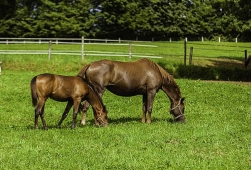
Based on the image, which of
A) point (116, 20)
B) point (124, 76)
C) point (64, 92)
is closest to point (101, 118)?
point (64, 92)

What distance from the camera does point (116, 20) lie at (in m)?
62.4

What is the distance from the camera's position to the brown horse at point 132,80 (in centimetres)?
1115

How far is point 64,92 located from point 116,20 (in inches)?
2092

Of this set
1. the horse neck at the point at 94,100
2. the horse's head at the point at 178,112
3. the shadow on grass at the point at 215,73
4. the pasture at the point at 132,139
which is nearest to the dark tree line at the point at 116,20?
the shadow on grass at the point at 215,73

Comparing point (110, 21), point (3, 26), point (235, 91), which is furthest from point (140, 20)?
point (235, 91)

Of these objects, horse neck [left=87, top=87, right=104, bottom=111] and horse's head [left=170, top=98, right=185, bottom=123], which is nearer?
horse neck [left=87, top=87, right=104, bottom=111]

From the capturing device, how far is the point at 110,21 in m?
61.4

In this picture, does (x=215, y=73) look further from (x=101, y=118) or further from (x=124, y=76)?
(x=101, y=118)

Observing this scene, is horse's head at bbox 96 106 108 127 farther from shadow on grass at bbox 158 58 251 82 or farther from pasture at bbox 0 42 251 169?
shadow on grass at bbox 158 58 251 82

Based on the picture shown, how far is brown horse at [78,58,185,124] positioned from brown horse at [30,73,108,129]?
20.4 inches

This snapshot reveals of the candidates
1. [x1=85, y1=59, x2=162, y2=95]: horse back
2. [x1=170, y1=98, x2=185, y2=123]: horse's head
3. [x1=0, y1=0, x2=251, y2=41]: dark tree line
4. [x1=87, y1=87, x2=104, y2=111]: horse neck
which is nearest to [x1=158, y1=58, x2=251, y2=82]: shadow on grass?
[x1=170, y1=98, x2=185, y2=123]: horse's head

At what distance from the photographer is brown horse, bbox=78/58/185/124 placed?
11.1m

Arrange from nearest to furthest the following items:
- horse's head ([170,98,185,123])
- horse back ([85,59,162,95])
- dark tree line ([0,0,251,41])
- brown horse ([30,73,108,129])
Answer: brown horse ([30,73,108,129]) < horse back ([85,59,162,95]) < horse's head ([170,98,185,123]) < dark tree line ([0,0,251,41])

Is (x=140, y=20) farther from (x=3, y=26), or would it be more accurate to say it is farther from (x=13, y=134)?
(x=13, y=134)
